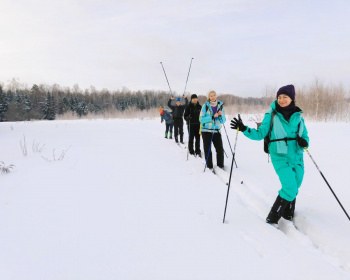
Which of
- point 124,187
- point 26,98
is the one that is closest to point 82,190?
point 124,187

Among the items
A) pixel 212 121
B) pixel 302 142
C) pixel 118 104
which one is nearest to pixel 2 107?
pixel 118 104

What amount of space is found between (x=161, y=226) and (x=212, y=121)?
3163mm

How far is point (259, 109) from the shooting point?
19688 millimetres

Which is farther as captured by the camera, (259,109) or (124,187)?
(259,109)

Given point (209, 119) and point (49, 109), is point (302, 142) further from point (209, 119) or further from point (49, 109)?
point (49, 109)

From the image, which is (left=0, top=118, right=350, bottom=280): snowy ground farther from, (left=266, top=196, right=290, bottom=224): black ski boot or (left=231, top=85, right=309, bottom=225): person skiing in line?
(left=231, top=85, right=309, bottom=225): person skiing in line

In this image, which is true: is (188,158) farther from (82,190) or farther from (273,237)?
(273,237)

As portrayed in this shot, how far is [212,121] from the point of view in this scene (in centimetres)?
536

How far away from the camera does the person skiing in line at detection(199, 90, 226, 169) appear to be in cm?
528

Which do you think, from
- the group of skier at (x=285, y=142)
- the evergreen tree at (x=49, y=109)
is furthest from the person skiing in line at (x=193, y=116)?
the evergreen tree at (x=49, y=109)

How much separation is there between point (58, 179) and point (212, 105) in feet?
12.2

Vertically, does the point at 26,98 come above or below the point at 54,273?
above

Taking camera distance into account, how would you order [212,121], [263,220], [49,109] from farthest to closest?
[49,109] → [212,121] → [263,220]

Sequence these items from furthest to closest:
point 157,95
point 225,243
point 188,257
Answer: point 157,95 < point 225,243 < point 188,257
